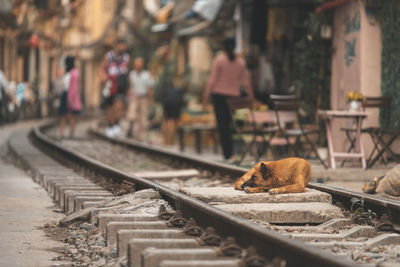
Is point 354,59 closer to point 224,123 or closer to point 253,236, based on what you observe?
point 224,123

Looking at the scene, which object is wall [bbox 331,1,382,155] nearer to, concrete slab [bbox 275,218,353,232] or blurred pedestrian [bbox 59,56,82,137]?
concrete slab [bbox 275,218,353,232]

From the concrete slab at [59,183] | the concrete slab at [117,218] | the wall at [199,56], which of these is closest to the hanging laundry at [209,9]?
the wall at [199,56]

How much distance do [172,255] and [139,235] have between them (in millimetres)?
902

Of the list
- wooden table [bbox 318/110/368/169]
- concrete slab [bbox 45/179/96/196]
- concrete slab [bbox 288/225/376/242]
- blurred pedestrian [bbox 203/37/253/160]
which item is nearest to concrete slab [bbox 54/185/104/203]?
concrete slab [bbox 45/179/96/196]

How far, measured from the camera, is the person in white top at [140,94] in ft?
72.9

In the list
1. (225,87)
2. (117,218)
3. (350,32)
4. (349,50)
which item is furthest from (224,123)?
(117,218)

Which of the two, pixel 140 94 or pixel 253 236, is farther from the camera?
pixel 140 94

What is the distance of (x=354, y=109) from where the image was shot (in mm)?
12438

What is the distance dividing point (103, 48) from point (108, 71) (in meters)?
39.9

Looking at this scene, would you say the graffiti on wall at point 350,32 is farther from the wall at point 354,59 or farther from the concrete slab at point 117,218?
the concrete slab at point 117,218

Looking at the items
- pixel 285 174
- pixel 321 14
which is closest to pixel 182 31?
pixel 321 14

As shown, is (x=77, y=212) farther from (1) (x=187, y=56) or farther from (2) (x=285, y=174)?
(1) (x=187, y=56)

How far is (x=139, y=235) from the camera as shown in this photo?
5.79 m

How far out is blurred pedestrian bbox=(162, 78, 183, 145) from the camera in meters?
22.0
